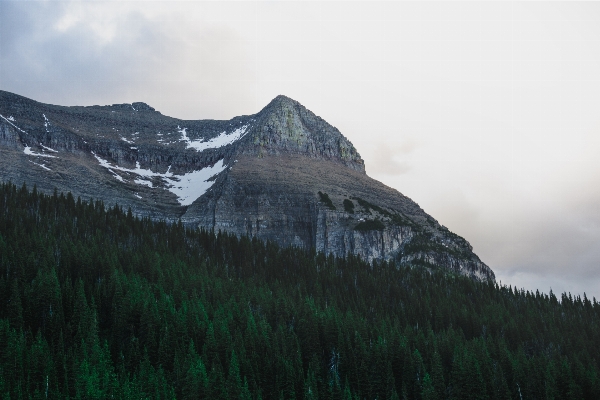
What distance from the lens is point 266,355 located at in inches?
3836

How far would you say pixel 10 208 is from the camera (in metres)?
144

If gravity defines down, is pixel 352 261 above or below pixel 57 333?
above

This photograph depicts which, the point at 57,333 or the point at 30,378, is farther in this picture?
the point at 57,333

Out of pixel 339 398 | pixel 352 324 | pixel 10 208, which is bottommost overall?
pixel 339 398

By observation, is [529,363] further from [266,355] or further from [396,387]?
[266,355]

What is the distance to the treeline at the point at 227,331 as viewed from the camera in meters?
85.2

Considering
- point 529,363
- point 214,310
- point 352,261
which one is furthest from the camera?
point 352,261

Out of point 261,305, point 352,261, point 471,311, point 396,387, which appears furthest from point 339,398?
point 352,261

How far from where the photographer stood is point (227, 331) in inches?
4006

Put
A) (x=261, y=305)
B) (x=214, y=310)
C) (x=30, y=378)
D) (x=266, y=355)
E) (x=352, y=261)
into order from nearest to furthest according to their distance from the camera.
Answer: (x=30, y=378) < (x=266, y=355) < (x=214, y=310) < (x=261, y=305) < (x=352, y=261)

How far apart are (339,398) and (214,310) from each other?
32738mm

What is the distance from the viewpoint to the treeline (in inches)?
3356

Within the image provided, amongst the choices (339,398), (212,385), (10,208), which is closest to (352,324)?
(339,398)

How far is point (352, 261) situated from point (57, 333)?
9858 cm
